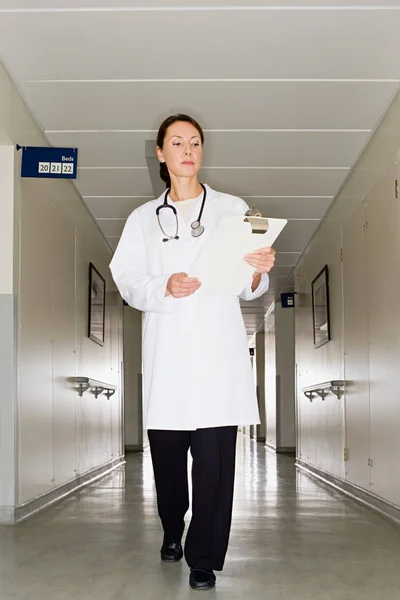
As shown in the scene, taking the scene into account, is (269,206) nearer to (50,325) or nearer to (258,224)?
(50,325)

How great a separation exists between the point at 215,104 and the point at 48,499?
262cm

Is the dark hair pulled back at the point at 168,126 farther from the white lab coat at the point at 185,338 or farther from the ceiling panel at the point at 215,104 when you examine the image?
the ceiling panel at the point at 215,104

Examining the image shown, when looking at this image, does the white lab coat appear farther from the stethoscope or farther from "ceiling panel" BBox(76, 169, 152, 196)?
"ceiling panel" BBox(76, 169, 152, 196)

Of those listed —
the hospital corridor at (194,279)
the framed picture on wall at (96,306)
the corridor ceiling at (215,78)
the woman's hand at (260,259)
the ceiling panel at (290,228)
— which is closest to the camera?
the woman's hand at (260,259)

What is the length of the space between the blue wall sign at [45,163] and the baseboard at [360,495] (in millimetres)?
2641

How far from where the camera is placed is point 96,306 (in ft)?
24.0

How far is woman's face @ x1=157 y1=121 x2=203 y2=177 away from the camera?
2.56 metres

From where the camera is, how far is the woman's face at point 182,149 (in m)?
2.56

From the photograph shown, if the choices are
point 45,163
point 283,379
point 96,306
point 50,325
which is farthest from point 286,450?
point 45,163

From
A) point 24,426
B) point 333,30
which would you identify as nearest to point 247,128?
point 333,30

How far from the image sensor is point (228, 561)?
2.82 meters

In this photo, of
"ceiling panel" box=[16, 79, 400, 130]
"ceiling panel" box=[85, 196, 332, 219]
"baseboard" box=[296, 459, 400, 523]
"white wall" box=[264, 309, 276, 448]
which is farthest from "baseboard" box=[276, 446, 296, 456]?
"ceiling panel" box=[16, 79, 400, 130]

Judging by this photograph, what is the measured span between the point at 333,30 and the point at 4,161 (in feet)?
6.07

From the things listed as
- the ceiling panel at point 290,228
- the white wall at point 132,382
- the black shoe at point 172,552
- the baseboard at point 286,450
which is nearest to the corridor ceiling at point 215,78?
the ceiling panel at point 290,228
